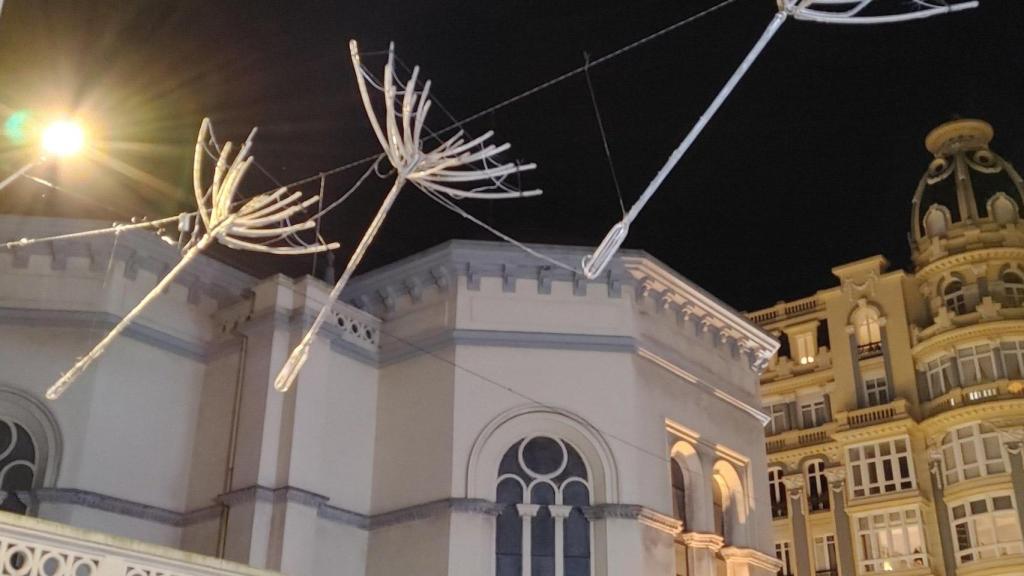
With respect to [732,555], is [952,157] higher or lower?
higher

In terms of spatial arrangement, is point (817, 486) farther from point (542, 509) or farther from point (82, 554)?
point (82, 554)

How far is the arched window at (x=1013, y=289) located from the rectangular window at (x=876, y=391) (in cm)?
466

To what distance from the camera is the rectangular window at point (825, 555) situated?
34.2m

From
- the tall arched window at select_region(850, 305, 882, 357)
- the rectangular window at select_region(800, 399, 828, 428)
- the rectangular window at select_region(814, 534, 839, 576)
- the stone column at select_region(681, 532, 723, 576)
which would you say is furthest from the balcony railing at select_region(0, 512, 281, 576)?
the tall arched window at select_region(850, 305, 882, 357)

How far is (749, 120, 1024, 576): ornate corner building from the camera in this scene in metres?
31.8

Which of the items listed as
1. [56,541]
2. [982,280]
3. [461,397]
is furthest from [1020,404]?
[56,541]

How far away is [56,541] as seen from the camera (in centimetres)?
941

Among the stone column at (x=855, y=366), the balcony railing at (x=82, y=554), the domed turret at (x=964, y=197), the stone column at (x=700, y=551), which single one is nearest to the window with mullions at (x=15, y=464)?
the balcony railing at (x=82, y=554)

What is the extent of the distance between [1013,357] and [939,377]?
2.37 metres

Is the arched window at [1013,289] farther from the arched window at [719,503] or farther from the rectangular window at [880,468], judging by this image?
the arched window at [719,503]

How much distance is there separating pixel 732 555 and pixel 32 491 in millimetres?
11754

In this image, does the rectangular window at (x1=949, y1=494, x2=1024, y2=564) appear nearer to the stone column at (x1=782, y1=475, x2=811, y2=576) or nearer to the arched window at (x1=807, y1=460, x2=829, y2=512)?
the arched window at (x1=807, y1=460, x2=829, y2=512)

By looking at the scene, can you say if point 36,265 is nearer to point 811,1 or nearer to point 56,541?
point 56,541

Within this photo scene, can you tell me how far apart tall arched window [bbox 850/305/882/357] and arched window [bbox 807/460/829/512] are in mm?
4108
